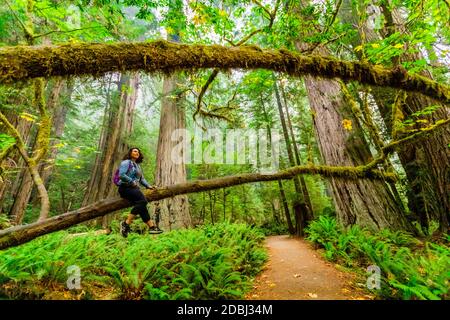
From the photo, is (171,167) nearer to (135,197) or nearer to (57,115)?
(135,197)

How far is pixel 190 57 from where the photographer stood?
2506mm

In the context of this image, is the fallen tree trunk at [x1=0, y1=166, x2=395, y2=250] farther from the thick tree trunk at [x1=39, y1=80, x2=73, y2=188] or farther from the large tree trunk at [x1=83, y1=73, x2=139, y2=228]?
the large tree trunk at [x1=83, y1=73, x2=139, y2=228]

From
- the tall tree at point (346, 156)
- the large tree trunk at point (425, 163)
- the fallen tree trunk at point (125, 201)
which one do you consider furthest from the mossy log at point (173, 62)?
the tall tree at point (346, 156)

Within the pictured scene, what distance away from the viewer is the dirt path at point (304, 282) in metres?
3.77

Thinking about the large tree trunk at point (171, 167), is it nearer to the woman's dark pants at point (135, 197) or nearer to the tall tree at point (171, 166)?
the tall tree at point (171, 166)

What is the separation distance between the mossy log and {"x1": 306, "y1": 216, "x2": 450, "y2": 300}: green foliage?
2414mm

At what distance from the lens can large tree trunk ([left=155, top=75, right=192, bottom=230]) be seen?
901 centimetres

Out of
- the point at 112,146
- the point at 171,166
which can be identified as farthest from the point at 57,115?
the point at 171,166

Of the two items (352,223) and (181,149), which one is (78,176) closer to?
(181,149)

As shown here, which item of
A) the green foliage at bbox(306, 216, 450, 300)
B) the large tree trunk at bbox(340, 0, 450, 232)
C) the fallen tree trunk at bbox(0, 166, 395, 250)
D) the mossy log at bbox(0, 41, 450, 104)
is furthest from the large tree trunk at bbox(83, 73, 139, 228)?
the large tree trunk at bbox(340, 0, 450, 232)

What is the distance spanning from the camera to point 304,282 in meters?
4.35
